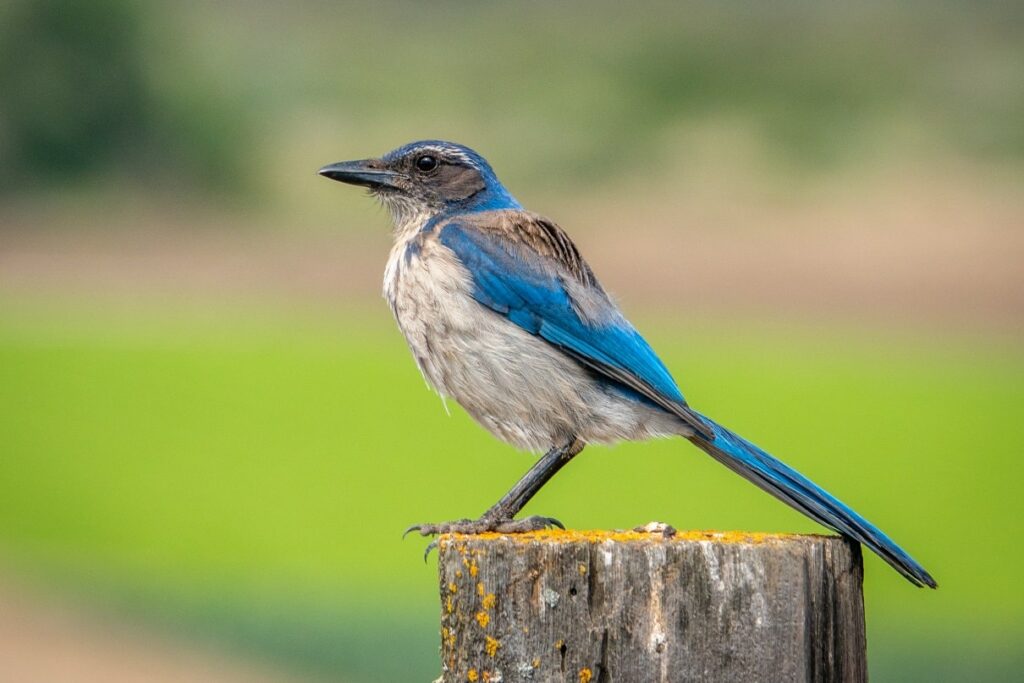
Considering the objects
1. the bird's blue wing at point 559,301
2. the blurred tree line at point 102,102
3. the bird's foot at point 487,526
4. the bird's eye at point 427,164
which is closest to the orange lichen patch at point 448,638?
the bird's foot at point 487,526

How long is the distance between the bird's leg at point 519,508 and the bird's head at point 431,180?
1.19 m

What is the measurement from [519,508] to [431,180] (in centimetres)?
157

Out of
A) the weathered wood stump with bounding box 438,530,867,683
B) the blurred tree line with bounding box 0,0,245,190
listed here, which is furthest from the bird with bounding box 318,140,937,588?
the blurred tree line with bounding box 0,0,245,190

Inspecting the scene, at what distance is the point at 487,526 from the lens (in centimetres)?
501

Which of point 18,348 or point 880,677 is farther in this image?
point 18,348

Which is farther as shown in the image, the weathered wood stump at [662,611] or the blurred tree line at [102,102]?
the blurred tree line at [102,102]

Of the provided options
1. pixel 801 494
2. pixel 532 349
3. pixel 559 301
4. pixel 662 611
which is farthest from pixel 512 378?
pixel 662 611

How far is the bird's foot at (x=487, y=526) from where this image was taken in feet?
16.1

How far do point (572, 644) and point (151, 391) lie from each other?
17.8m

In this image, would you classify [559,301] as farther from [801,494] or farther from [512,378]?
[801,494]

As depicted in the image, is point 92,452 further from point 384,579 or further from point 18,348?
point 18,348

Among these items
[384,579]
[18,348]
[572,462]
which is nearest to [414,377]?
[384,579]

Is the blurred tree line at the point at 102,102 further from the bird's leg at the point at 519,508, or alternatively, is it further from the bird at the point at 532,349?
the bird's leg at the point at 519,508

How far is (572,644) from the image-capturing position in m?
3.87
